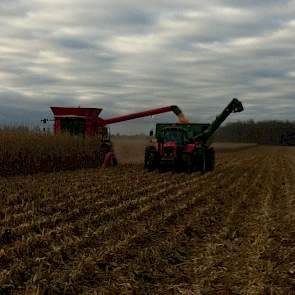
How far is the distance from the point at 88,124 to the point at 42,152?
3.99m

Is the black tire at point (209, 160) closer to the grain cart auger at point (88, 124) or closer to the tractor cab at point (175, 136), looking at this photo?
the tractor cab at point (175, 136)

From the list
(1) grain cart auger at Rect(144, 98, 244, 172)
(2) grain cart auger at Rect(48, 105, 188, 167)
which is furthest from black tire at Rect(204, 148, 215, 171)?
(2) grain cart auger at Rect(48, 105, 188, 167)

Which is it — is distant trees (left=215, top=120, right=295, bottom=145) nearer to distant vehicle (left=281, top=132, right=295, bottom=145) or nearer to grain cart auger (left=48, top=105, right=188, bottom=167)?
distant vehicle (left=281, top=132, right=295, bottom=145)

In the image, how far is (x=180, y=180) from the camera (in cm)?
1794

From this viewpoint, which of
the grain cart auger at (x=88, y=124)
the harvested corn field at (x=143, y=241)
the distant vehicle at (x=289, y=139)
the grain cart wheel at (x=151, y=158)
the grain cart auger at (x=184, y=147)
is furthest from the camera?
the distant vehicle at (x=289, y=139)

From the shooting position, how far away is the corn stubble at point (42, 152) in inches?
749

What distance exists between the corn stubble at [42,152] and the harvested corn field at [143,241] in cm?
474

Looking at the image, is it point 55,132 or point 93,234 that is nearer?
point 93,234

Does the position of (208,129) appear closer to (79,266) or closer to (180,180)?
(180,180)

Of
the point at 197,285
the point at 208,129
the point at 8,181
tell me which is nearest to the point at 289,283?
the point at 197,285

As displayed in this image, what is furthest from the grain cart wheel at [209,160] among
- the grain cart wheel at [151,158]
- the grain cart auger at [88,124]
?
the grain cart auger at [88,124]

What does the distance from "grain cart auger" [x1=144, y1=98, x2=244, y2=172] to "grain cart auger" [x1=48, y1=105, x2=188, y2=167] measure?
2.48m

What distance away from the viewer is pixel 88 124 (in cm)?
2439

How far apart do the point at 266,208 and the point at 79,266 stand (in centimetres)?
665
